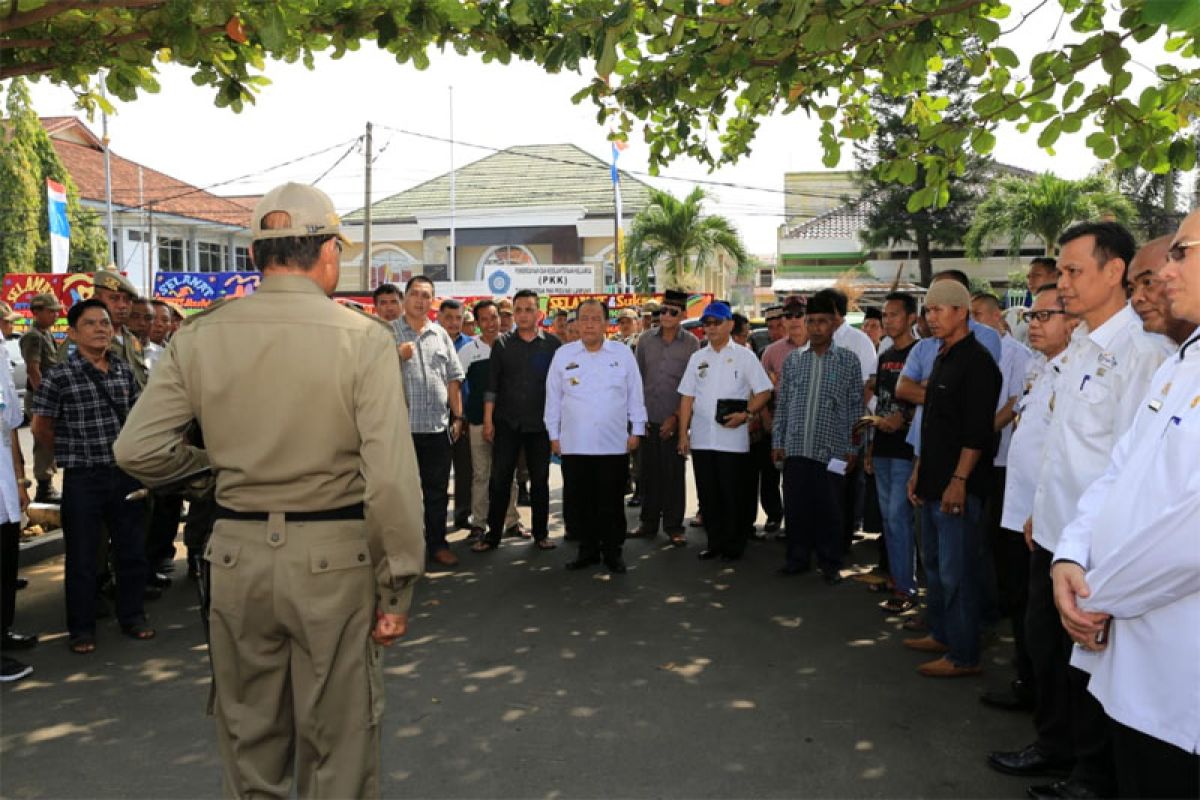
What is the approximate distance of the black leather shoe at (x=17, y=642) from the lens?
541cm

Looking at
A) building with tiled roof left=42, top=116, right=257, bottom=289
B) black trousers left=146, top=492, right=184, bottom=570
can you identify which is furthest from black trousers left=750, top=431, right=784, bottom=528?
building with tiled roof left=42, top=116, right=257, bottom=289

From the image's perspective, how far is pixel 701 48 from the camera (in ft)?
17.4

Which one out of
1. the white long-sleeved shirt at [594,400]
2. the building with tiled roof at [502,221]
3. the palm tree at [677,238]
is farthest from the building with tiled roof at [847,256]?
the white long-sleeved shirt at [594,400]

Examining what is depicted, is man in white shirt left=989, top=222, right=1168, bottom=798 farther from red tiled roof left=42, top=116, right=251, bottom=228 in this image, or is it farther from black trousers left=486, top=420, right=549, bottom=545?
red tiled roof left=42, top=116, right=251, bottom=228

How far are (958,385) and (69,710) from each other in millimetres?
4813

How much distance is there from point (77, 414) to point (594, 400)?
3697mm

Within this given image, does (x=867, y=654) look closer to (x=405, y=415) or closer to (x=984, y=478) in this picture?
(x=984, y=478)

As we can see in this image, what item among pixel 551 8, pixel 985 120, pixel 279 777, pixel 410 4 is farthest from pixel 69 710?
pixel 985 120

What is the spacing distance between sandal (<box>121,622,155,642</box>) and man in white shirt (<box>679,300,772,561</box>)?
4177 millimetres

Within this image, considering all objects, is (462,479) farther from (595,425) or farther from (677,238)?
(677,238)

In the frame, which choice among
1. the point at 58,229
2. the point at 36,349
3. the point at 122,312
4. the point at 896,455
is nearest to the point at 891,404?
the point at 896,455

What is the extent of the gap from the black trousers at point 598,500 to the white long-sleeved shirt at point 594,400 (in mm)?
100

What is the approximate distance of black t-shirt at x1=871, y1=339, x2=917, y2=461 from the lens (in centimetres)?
603

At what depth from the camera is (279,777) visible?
283 cm
